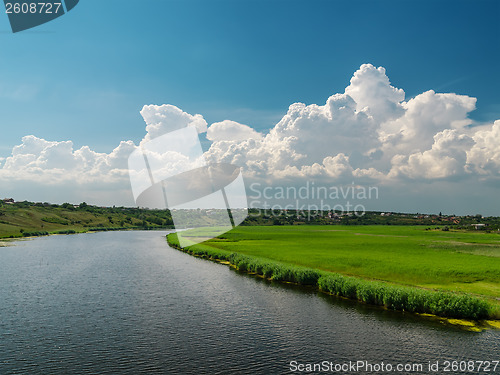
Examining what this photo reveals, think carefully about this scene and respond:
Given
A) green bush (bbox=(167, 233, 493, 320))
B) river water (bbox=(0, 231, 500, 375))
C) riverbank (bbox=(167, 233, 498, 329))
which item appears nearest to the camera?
river water (bbox=(0, 231, 500, 375))

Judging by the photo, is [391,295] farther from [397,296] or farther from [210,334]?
[210,334]

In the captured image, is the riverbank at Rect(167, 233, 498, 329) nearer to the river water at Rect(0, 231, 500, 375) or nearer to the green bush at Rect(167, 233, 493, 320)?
the green bush at Rect(167, 233, 493, 320)

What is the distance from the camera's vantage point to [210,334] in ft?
96.2

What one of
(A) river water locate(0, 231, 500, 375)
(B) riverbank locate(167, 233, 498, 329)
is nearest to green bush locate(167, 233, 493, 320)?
(B) riverbank locate(167, 233, 498, 329)

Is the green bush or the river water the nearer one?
the river water

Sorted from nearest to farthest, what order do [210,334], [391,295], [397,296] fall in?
[210,334], [397,296], [391,295]

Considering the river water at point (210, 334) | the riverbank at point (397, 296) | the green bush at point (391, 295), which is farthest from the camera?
the green bush at point (391, 295)

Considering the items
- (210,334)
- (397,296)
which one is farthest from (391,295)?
(210,334)

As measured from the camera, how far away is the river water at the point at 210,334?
931 inches

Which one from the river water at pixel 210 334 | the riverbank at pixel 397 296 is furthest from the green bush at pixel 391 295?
the river water at pixel 210 334

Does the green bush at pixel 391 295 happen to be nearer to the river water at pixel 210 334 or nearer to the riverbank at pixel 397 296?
the riverbank at pixel 397 296

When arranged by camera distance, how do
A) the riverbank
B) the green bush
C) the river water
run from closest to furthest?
the river water, the riverbank, the green bush

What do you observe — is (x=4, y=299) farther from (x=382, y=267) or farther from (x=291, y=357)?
(x=382, y=267)

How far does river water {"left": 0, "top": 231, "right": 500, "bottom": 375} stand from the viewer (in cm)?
2364
